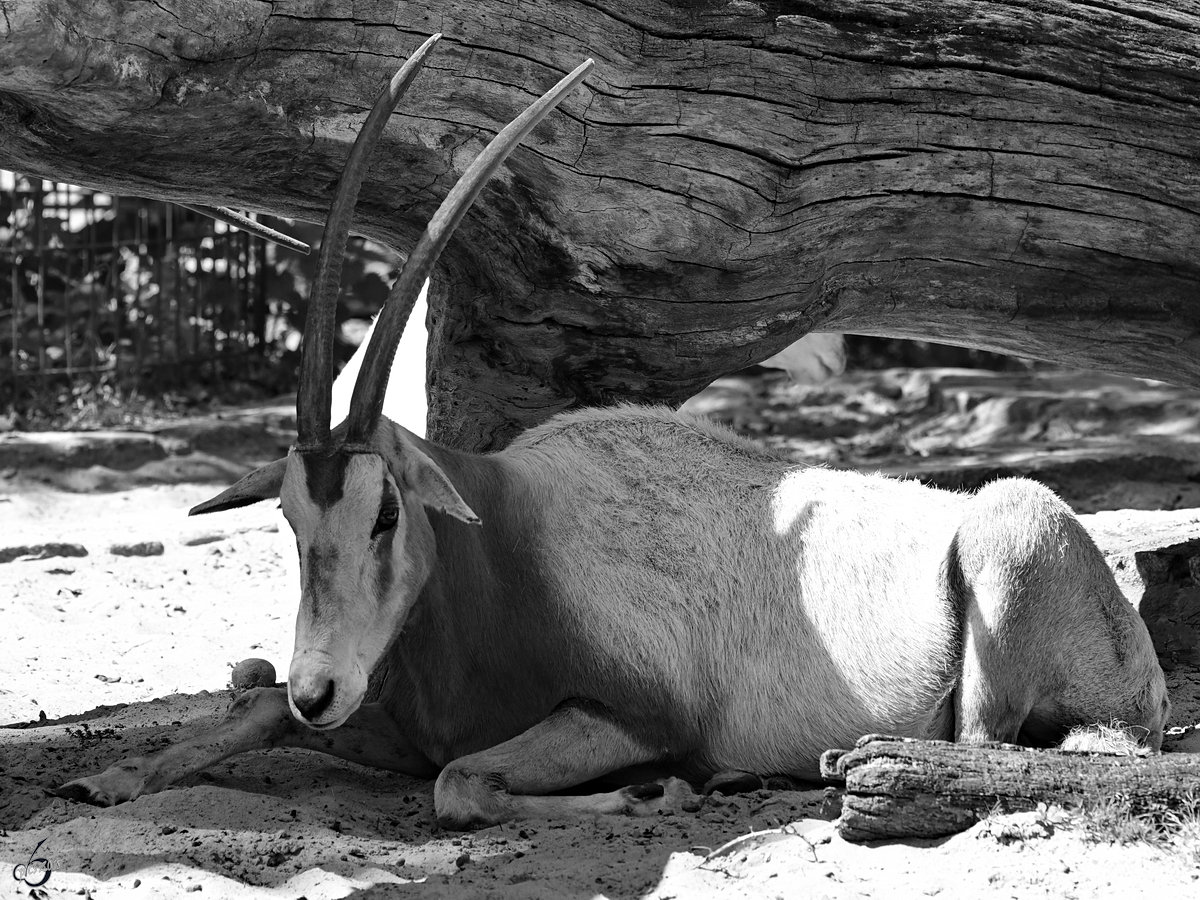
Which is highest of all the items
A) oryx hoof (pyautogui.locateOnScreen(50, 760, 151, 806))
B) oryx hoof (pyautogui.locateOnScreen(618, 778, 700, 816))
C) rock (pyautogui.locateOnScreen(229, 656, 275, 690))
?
oryx hoof (pyautogui.locateOnScreen(618, 778, 700, 816))

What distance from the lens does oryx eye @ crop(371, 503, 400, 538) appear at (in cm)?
404

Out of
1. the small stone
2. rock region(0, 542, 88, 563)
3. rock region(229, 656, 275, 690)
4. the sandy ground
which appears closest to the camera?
the sandy ground

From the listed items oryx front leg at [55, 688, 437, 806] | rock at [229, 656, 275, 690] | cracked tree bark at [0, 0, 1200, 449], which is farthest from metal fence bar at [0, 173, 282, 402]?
oryx front leg at [55, 688, 437, 806]

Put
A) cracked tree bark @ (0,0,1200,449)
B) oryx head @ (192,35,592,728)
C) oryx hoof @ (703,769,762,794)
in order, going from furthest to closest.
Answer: cracked tree bark @ (0,0,1200,449) < oryx hoof @ (703,769,762,794) < oryx head @ (192,35,592,728)

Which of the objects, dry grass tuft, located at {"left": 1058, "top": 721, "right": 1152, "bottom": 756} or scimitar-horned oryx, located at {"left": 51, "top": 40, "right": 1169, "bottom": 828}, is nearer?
scimitar-horned oryx, located at {"left": 51, "top": 40, "right": 1169, "bottom": 828}

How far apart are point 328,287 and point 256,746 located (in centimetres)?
144

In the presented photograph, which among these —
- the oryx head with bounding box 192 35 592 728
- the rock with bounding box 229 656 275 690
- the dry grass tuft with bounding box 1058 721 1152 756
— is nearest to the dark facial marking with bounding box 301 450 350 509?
the oryx head with bounding box 192 35 592 728

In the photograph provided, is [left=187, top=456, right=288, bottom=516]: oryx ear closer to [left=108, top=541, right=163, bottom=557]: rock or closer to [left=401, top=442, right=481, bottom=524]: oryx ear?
[left=401, top=442, right=481, bottom=524]: oryx ear

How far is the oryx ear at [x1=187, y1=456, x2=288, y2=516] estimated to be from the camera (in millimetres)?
4191

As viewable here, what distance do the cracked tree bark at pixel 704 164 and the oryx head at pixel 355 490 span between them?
532mm

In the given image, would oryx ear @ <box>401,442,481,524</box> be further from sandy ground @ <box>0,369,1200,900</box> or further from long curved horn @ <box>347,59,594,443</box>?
sandy ground @ <box>0,369,1200,900</box>

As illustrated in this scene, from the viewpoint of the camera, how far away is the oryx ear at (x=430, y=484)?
401 centimetres

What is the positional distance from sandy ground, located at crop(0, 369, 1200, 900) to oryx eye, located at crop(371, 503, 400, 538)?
809 mm

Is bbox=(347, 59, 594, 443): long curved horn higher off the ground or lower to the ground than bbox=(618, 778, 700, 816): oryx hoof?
higher
